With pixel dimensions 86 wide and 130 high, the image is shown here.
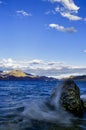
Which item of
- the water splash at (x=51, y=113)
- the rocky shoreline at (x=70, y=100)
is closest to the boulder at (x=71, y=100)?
the rocky shoreline at (x=70, y=100)

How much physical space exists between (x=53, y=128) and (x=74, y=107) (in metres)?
4.33

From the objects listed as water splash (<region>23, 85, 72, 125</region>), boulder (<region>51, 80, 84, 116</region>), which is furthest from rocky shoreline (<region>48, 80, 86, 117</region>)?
water splash (<region>23, 85, 72, 125</region>)

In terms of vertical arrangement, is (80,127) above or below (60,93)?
below

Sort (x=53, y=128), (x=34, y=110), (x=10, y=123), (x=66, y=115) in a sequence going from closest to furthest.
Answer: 1. (x=53, y=128)
2. (x=10, y=123)
3. (x=66, y=115)
4. (x=34, y=110)

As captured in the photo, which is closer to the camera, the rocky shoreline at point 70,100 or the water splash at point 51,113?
the water splash at point 51,113

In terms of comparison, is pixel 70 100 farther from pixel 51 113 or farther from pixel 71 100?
pixel 51 113

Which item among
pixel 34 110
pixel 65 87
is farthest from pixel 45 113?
pixel 65 87

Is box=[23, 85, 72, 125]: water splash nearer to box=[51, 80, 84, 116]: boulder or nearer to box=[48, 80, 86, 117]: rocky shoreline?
box=[48, 80, 86, 117]: rocky shoreline

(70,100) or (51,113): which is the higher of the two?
(70,100)

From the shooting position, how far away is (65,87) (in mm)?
19719

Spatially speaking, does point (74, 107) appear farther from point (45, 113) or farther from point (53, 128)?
point (53, 128)

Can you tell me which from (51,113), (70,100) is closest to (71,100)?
(70,100)

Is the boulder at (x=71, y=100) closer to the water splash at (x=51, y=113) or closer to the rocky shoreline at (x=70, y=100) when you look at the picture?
the rocky shoreline at (x=70, y=100)

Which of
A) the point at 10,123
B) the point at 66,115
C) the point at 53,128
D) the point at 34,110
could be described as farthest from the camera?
the point at 34,110
